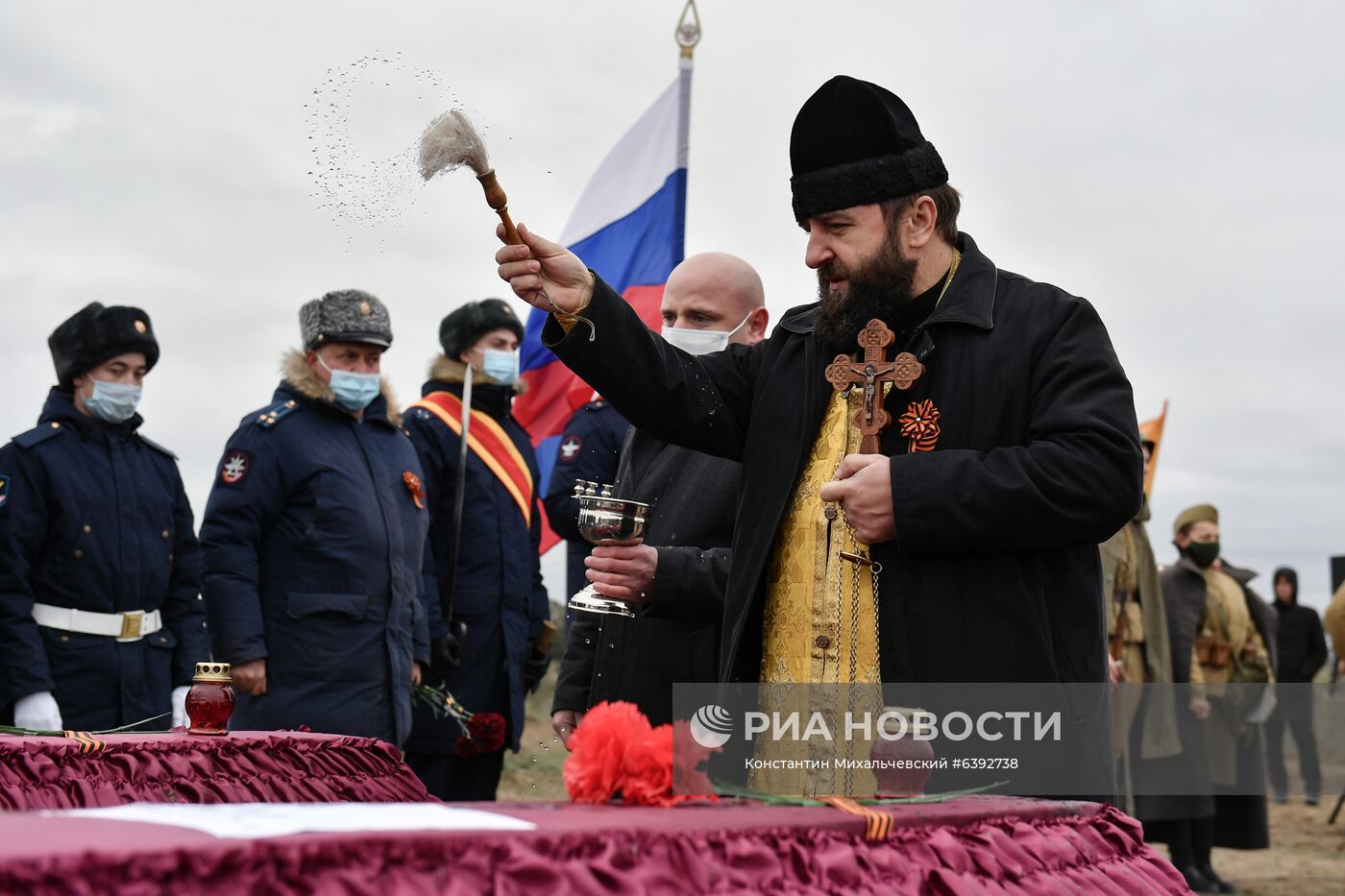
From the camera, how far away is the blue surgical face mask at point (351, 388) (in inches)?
264

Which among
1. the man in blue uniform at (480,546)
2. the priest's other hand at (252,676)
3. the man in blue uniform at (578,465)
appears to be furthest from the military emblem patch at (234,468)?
the man in blue uniform at (578,465)

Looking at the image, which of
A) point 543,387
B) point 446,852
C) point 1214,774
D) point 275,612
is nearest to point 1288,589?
point 1214,774

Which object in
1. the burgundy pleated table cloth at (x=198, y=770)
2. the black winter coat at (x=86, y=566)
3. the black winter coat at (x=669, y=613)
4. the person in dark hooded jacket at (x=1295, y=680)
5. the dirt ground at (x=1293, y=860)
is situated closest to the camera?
the burgundy pleated table cloth at (x=198, y=770)

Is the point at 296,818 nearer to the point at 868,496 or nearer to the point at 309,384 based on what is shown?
the point at 868,496

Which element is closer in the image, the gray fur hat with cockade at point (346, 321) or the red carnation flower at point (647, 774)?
the red carnation flower at point (647, 774)

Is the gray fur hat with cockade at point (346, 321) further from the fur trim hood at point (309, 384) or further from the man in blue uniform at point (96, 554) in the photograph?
the man in blue uniform at point (96, 554)

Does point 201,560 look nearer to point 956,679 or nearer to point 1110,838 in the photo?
point 956,679

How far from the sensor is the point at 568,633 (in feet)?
16.1

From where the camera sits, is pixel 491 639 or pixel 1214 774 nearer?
pixel 491 639

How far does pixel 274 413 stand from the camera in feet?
21.4

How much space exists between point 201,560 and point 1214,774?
25.1 feet

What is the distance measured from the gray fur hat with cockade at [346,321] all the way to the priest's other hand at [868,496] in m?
4.09

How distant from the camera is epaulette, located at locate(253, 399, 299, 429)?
6469mm

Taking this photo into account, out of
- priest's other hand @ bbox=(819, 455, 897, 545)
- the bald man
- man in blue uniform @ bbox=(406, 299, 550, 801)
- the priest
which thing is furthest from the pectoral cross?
man in blue uniform @ bbox=(406, 299, 550, 801)
